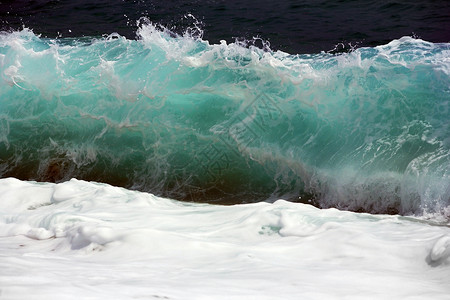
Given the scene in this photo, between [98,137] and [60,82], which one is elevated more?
[60,82]

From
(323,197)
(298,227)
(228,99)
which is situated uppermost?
(228,99)

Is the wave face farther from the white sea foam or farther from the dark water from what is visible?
the dark water

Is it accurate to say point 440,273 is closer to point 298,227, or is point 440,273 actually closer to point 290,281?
point 290,281

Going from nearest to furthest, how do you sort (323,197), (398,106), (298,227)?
1. (298,227)
2. (323,197)
3. (398,106)

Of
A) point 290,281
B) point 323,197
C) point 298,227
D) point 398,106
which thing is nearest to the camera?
point 290,281

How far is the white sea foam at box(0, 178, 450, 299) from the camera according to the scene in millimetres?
2465

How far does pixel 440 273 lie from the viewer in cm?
281

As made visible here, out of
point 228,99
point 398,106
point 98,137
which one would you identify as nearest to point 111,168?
point 98,137

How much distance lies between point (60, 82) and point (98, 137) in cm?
113

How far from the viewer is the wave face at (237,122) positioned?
212 inches

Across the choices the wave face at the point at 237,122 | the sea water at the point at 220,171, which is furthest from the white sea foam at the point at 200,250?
the wave face at the point at 237,122

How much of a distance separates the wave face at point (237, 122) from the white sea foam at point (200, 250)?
3.42 ft

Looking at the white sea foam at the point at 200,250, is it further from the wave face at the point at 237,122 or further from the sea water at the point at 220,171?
the wave face at the point at 237,122

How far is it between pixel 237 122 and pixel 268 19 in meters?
5.57
